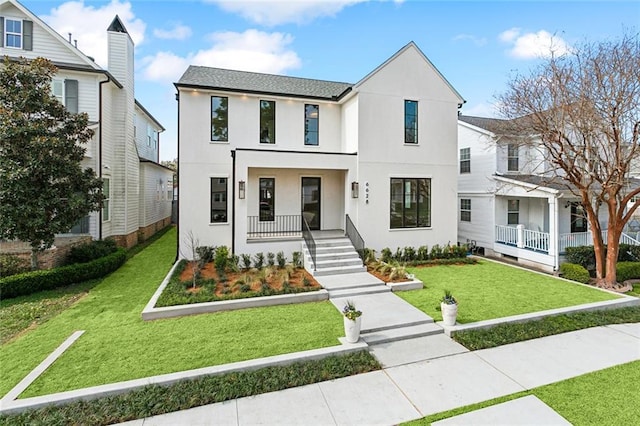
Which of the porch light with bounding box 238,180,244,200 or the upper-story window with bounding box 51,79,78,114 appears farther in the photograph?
the upper-story window with bounding box 51,79,78,114

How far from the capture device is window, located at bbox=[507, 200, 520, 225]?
1578 cm

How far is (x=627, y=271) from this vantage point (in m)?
11.6

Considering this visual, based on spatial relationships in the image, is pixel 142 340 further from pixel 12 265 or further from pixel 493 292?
pixel 493 292

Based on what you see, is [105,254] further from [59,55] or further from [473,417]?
[473,417]

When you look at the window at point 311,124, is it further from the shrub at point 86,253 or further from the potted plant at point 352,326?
the potted plant at point 352,326

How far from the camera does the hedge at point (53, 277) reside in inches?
330

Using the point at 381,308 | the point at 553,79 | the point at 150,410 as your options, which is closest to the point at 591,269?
the point at 553,79

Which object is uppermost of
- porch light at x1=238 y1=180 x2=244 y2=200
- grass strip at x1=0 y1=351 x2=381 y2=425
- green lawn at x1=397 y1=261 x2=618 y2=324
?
porch light at x1=238 y1=180 x2=244 y2=200

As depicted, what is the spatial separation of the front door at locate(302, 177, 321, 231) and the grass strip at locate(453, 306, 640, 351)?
28.8 ft

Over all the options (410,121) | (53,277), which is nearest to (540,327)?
(410,121)

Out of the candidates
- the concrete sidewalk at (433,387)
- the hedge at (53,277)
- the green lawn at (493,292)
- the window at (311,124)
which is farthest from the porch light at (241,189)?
the concrete sidewalk at (433,387)

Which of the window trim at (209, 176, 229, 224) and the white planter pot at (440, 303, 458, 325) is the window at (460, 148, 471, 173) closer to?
the white planter pot at (440, 303, 458, 325)

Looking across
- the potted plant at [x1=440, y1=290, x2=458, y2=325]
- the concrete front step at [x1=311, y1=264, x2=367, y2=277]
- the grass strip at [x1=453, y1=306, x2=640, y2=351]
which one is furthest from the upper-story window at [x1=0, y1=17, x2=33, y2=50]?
the grass strip at [x1=453, y1=306, x2=640, y2=351]

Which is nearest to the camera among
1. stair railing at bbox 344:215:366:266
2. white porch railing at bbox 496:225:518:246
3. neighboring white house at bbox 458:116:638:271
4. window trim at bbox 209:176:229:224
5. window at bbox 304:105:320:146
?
stair railing at bbox 344:215:366:266
